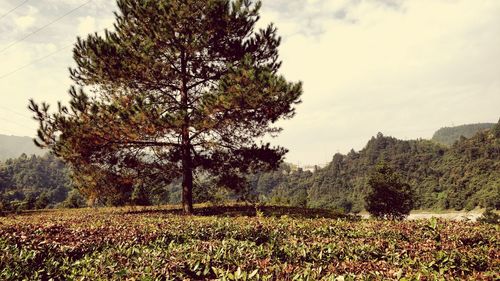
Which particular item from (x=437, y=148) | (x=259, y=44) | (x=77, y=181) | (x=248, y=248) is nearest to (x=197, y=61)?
(x=259, y=44)

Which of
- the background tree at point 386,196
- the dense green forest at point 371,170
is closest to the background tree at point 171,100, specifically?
the background tree at point 386,196

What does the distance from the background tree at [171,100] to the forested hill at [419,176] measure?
46.9 m

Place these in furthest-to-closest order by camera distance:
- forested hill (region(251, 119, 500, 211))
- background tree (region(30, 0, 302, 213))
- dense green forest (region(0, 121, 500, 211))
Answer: dense green forest (region(0, 121, 500, 211))
forested hill (region(251, 119, 500, 211))
background tree (region(30, 0, 302, 213))

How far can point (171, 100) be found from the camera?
18.0 metres

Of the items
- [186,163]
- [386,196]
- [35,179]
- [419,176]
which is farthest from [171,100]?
[35,179]

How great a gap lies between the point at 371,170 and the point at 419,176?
90.1 feet

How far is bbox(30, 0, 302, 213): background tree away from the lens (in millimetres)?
14461

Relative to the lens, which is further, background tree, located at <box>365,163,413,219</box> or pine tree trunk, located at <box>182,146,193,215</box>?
background tree, located at <box>365,163,413,219</box>

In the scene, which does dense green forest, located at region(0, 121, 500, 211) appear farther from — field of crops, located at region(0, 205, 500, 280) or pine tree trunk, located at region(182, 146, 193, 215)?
field of crops, located at region(0, 205, 500, 280)

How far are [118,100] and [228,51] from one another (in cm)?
597

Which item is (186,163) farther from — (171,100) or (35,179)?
(35,179)

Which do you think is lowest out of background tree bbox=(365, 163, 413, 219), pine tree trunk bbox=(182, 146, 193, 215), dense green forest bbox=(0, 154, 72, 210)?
background tree bbox=(365, 163, 413, 219)

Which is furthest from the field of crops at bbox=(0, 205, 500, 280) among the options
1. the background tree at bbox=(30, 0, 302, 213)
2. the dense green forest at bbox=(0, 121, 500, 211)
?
the dense green forest at bbox=(0, 121, 500, 211)

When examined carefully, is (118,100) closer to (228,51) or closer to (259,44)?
(228,51)
